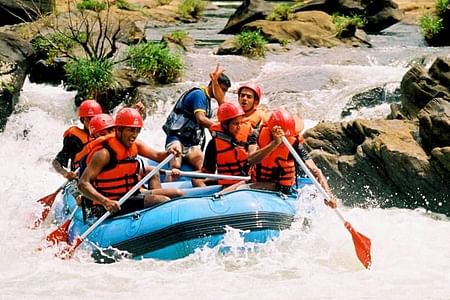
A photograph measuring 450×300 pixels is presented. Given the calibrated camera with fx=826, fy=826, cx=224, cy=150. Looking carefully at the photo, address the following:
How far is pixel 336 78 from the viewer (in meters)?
14.0

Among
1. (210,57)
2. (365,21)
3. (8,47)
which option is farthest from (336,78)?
(365,21)

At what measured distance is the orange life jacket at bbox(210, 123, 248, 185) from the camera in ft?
23.9

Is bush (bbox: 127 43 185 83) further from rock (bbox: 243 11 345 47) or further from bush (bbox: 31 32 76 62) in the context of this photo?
rock (bbox: 243 11 345 47)

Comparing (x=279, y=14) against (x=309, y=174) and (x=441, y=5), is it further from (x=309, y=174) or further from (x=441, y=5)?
(x=309, y=174)

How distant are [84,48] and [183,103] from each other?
624 cm

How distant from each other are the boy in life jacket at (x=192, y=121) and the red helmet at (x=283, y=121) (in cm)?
138

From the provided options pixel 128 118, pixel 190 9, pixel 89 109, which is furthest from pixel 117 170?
pixel 190 9

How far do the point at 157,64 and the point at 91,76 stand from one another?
1.22 metres

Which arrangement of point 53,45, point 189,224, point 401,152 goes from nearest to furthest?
point 189,224, point 401,152, point 53,45

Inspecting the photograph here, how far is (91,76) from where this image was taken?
1317 cm

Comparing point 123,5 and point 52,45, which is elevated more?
point 52,45

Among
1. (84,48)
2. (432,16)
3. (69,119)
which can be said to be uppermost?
(432,16)

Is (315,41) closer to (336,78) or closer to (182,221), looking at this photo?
(336,78)

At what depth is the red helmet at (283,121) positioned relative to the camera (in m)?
6.79
